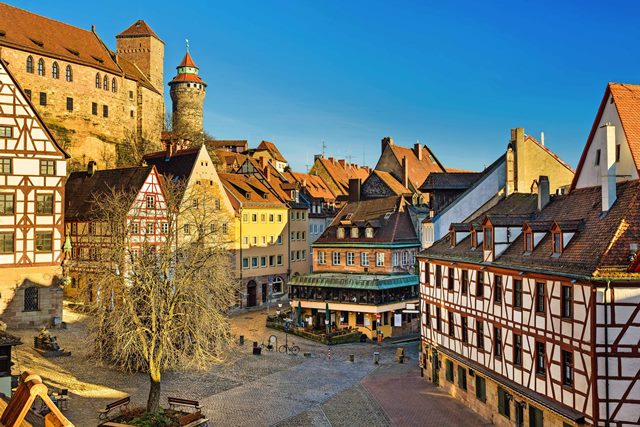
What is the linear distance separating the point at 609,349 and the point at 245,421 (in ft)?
45.1

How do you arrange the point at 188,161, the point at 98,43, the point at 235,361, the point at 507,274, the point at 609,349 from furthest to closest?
the point at 98,43, the point at 188,161, the point at 235,361, the point at 507,274, the point at 609,349

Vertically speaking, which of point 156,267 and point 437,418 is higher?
point 156,267

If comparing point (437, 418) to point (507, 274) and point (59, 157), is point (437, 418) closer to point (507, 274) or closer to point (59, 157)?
point (507, 274)

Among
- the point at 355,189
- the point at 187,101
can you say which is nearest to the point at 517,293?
the point at 355,189

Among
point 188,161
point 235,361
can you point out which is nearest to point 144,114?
point 188,161

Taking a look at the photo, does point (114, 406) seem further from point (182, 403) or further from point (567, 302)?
point (567, 302)

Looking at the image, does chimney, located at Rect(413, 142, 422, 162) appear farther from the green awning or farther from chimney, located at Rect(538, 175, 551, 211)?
chimney, located at Rect(538, 175, 551, 211)

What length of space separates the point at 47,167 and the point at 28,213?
3.04m

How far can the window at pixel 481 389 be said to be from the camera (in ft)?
82.5

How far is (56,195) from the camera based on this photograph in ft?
123

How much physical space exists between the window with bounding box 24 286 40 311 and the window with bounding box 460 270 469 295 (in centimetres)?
2523

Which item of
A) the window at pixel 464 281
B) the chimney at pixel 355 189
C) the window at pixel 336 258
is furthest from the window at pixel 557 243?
the chimney at pixel 355 189

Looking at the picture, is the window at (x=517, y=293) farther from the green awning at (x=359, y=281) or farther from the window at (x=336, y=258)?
the window at (x=336, y=258)

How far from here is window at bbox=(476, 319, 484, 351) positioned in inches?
1003
